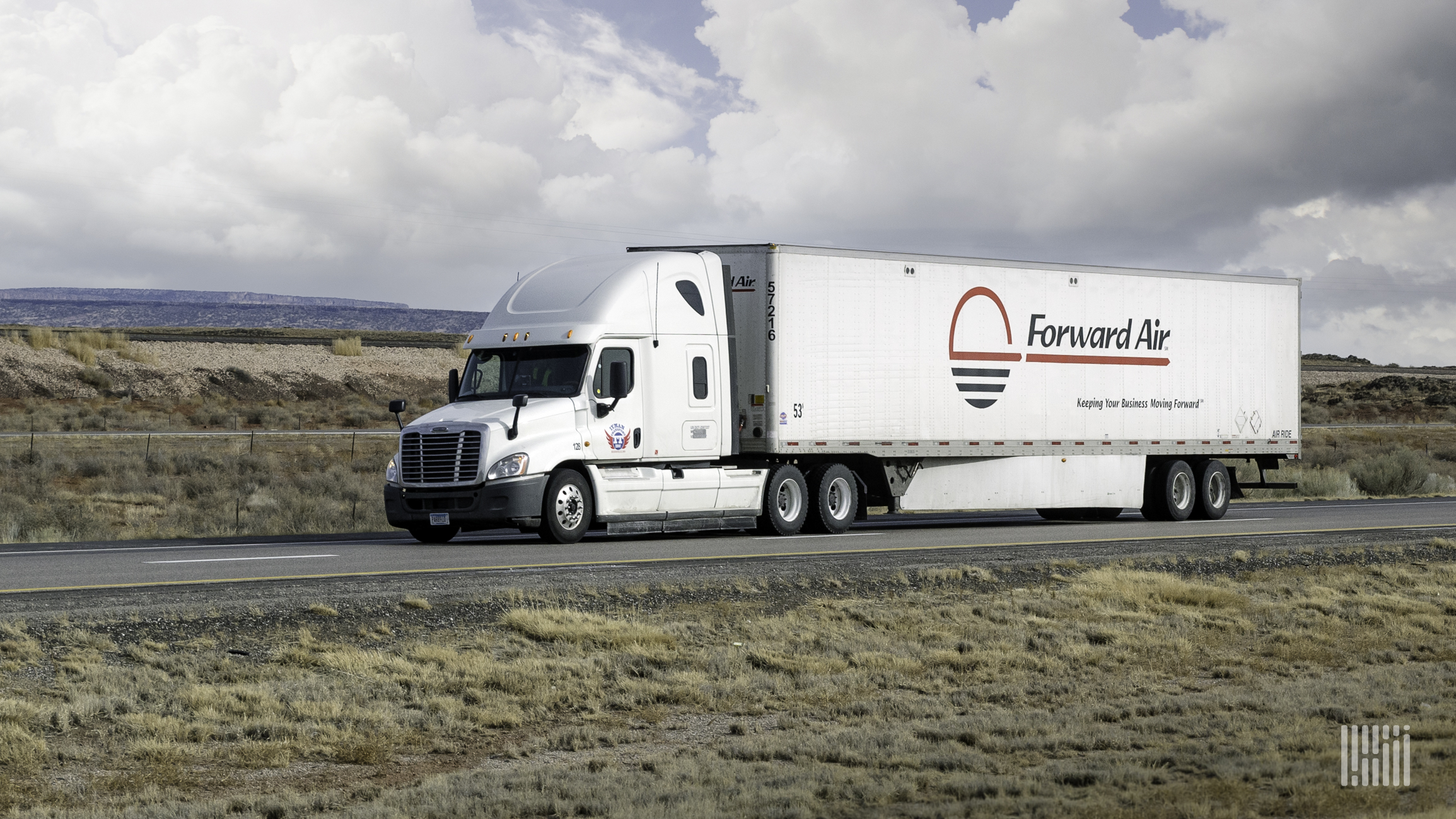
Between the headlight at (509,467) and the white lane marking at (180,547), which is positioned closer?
the white lane marking at (180,547)

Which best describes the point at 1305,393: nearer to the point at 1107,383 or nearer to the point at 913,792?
the point at 1107,383

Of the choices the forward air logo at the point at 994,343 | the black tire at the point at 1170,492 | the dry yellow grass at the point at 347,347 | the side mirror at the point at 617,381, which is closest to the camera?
the side mirror at the point at 617,381

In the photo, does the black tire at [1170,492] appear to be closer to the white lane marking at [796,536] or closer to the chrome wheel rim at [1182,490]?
the chrome wheel rim at [1182,490]

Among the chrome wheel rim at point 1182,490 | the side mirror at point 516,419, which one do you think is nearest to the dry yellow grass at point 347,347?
the chrome wheel rim at point 1182,490

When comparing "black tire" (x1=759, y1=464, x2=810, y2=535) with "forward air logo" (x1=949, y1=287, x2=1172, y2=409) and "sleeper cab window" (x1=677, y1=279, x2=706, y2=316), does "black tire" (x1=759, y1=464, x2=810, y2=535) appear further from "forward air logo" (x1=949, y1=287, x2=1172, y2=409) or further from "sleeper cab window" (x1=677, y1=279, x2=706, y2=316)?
"forward air logo" (x1=949, y1=287, x2=1172, y2=409)

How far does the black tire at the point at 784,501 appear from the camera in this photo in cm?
2095

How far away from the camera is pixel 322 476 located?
33.1 m

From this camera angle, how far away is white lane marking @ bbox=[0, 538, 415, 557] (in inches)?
693

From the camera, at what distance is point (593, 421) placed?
19250 millimetres

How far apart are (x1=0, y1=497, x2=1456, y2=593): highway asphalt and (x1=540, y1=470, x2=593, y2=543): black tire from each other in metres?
0.23

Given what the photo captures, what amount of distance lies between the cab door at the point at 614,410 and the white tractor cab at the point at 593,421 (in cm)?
2

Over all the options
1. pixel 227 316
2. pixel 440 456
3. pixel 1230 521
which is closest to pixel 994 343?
pixel 1230 521

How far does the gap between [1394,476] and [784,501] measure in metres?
23.4

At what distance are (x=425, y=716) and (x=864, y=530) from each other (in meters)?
14.7
